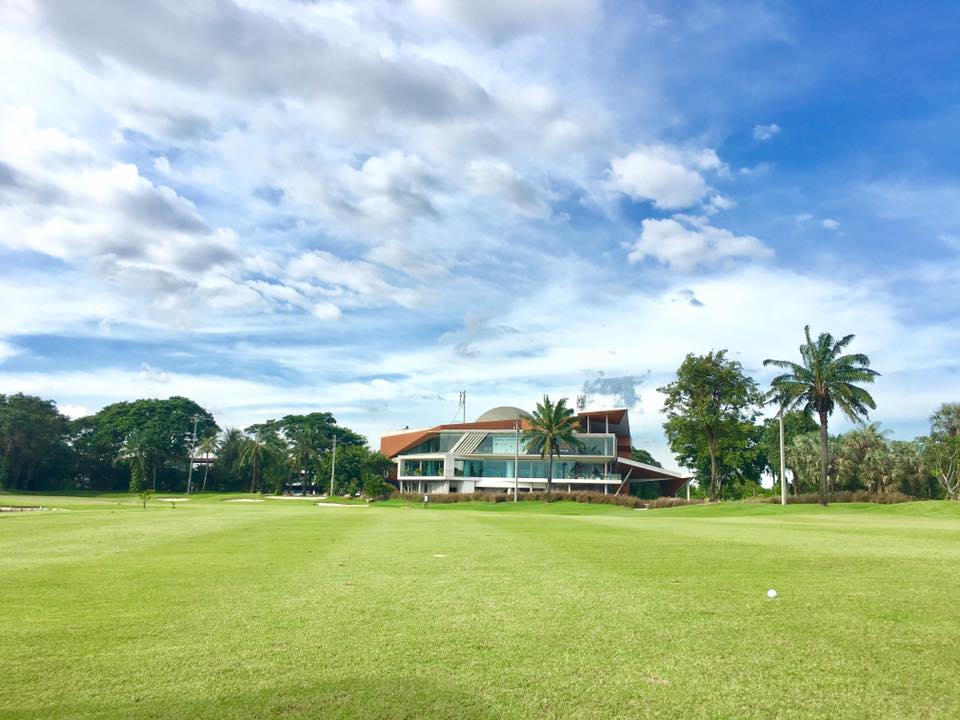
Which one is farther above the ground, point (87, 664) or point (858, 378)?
point (858, 378)

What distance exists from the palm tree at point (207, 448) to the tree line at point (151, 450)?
0.53 ft

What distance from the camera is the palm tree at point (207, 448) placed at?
113 m

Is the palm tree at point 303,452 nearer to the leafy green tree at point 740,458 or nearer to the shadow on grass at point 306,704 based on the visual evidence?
the leafy green tree at point 740,458

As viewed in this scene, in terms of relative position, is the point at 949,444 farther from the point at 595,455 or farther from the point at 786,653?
the point at 786,653

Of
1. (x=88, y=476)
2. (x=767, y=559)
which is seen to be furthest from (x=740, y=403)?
(x=88, y=476)

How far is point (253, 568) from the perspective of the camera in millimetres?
13086

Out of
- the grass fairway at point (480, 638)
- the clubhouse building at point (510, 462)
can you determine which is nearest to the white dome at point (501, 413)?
the clubhouse building at point (510, 462)

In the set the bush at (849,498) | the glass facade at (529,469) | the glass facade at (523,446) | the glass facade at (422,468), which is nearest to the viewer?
the bush at (849,498)

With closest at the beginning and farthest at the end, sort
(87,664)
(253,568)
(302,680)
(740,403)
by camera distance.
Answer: (302,680) → (87,664) → (253,568) → (740,403)

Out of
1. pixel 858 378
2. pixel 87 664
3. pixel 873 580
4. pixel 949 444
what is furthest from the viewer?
pixel 949 444

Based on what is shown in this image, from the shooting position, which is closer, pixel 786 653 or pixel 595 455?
pixel 786 653

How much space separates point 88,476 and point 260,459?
28.1 metres

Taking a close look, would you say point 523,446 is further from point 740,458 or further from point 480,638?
point 480,638

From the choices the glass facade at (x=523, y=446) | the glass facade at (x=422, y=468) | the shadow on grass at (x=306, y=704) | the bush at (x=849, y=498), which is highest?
the glass facade at (x=523, y=446)
